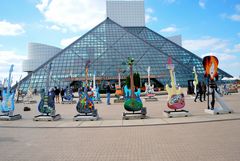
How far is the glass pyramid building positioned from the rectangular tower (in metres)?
25.0

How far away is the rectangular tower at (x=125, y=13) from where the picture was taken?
83125 mm

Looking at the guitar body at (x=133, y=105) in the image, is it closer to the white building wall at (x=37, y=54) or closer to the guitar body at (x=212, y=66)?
the guitar body at (x=212, y=66)

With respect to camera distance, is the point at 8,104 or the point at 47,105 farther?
the point at 8,104

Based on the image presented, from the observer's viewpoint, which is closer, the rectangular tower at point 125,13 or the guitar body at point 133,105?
the guitar body at point 133,105

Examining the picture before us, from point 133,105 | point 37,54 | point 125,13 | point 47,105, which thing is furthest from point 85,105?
point 37,54

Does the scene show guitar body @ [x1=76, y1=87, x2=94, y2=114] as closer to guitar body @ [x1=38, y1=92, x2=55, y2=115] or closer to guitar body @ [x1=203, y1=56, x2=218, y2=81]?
guitar body @ [x1=38, y1=92, x2=55, y2=115]

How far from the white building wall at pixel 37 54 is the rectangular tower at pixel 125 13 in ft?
113

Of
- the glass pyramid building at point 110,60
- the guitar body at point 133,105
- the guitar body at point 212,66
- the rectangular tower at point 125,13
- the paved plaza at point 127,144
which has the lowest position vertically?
the paved plaza at point 127,144

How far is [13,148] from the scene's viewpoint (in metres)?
5.64

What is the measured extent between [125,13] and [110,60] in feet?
148

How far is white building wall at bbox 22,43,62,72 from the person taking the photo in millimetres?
89000

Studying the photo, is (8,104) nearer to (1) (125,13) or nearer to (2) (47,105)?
(2) (47,105)

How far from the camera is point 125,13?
8356 cm

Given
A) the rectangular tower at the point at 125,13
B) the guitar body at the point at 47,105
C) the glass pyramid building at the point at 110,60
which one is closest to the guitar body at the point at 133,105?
the guitar body at the point at 47,105
